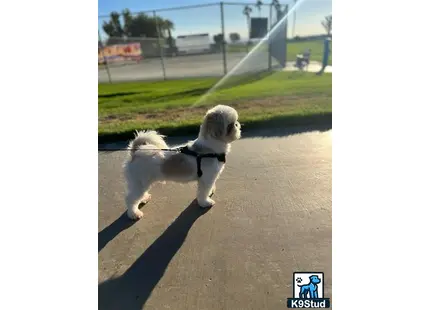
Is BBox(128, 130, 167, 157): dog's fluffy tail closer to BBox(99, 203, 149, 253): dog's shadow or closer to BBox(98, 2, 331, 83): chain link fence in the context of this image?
BBox(99, 203, 149, 253): dog's shadow

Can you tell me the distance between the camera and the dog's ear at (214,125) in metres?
2.20

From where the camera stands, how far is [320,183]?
2.58m

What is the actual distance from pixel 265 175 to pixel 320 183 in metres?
0.51

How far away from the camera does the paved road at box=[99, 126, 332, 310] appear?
1.72 metres

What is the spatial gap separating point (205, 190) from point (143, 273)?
826 mm

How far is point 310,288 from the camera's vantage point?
5.75 ft

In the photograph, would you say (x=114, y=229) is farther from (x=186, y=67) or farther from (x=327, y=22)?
(x=186, y=67)

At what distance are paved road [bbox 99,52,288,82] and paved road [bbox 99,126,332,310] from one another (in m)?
4.86

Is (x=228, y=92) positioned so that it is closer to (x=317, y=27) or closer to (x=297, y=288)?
(x=317, y=27)

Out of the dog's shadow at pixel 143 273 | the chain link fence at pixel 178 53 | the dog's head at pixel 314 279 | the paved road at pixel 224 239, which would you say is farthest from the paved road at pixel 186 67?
the dog's head at pixel 314 279

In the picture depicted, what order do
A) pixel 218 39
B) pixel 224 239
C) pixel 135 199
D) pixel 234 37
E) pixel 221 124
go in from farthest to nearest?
pixel 218 39, pixel 234 37, pixel 135 199, pixel 221 124, pixel 224 239

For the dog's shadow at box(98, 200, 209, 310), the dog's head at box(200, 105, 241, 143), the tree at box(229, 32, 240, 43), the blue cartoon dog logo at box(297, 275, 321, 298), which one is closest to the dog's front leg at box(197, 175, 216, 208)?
the dog's shadow at box(98, 200, 209, 310)

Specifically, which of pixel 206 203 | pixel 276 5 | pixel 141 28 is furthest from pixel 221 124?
pixel 141 28
